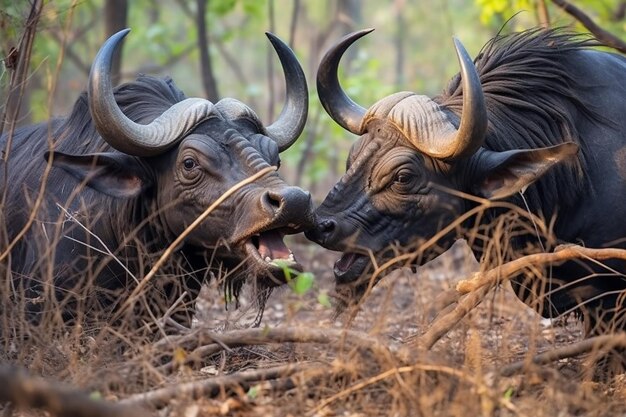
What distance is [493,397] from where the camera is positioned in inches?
170

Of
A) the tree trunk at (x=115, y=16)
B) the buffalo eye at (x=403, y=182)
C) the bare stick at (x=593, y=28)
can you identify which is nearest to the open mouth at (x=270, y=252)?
the buffalo eye at (x=403, y=182)

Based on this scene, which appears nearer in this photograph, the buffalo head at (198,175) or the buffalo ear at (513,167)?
the buffalo head at (198,175)

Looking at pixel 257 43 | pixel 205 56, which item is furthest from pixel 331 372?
pixel 257 43

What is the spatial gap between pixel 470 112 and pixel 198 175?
1.65m

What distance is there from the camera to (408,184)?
6.39 meters

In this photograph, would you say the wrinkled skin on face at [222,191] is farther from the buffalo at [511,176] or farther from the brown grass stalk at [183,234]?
the brown grass stalk at [183,234]

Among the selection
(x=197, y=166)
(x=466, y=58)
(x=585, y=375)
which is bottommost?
(x=585, y=375)

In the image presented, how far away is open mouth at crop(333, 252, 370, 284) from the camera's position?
250 inches

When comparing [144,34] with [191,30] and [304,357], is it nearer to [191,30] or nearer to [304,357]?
[191,30]

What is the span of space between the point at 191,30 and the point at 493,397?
13321 millimetres

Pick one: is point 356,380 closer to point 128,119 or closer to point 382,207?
point 382,207

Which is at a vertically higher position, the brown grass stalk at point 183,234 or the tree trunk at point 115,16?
the tree trunk at point 115,16

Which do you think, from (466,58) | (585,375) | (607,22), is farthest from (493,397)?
(607,22)

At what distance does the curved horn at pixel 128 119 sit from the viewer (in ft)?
20.0
